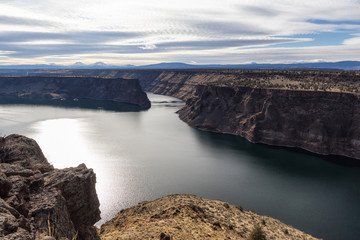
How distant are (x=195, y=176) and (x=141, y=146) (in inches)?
1254

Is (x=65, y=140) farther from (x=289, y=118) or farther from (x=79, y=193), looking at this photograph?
(x=79, y=193)

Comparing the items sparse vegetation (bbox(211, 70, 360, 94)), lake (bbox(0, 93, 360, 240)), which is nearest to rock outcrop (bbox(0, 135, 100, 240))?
lake (bbox(0, 93, 360, 240))

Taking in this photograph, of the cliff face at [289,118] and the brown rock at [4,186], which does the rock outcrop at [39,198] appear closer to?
the brown rock at [4,186]

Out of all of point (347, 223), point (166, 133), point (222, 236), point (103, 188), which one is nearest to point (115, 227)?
point (222, 236)

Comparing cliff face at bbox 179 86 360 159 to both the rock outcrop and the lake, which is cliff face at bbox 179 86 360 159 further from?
the rock outcrop

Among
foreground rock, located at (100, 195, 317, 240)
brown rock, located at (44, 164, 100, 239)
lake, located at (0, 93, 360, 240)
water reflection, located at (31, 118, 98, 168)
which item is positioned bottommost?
water reflection, located at (31, 118, 98, 168)

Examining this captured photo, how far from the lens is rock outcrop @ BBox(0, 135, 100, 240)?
474 inches

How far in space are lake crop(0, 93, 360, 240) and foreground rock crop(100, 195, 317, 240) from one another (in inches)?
412

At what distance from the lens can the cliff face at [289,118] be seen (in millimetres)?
88312

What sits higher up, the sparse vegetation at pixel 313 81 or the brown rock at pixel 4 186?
the sparse vegetation at pixel 313 81

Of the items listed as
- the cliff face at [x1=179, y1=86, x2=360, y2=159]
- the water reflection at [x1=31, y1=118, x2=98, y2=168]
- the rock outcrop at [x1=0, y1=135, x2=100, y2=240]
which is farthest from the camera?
the cliff face at [x1=179, y1=86, x2=360, y2=159]

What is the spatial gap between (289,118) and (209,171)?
1809 inches

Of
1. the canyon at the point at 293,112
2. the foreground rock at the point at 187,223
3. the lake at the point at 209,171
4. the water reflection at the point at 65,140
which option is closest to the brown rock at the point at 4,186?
the foreground rock at the point at 187,223

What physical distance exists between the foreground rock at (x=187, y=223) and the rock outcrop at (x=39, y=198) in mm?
7187
